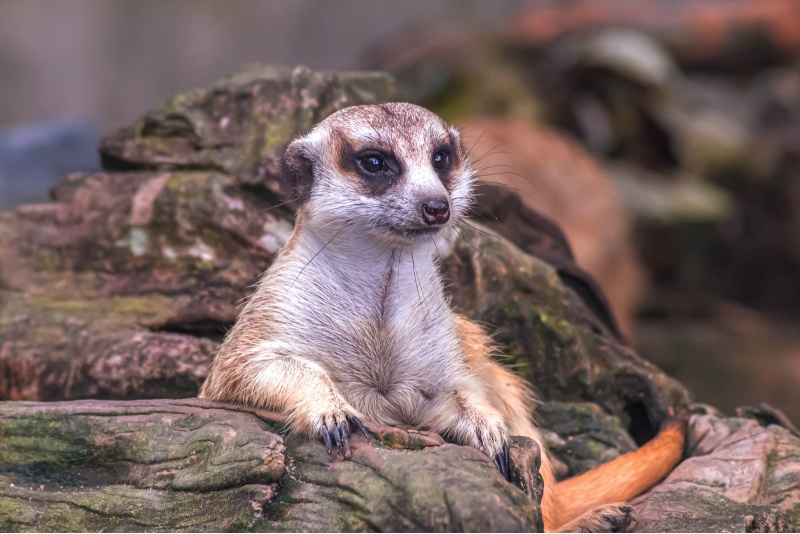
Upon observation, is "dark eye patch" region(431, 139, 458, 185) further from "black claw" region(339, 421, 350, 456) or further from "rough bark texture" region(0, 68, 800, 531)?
"black claw" region(339, 421, 350, 456)

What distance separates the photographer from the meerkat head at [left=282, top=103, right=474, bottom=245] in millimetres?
3373

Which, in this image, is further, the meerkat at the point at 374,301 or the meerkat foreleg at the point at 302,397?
the meerkat at the point at 374,301

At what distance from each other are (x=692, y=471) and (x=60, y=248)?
3.34 meters

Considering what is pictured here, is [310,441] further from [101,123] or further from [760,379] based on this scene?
[101,123]

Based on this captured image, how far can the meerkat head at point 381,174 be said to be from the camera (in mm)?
3373

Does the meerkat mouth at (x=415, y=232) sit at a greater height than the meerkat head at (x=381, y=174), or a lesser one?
lesser

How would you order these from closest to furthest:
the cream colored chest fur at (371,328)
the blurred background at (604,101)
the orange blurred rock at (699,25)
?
the cream colored chest fur at (371,328) < the blurred background at (604,101) < the orange blurred rock at (699,25)

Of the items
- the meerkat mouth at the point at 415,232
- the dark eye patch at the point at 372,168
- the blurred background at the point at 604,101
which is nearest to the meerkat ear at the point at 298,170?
the dark eye patch at the point at 372,168

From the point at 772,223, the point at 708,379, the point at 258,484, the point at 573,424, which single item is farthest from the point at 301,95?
the point at 772,223

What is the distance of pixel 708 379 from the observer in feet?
32.5

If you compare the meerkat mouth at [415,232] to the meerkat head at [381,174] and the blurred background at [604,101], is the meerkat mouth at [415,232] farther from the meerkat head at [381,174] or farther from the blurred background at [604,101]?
the blurred background at [604,101]

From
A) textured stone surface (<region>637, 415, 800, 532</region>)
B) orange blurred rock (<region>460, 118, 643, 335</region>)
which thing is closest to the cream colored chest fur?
textured stone surface (<region>637, 415, 800, 532</region>)

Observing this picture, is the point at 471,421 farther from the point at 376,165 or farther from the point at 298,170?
the point at 298,170

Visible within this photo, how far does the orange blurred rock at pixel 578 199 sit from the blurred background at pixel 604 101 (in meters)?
0.03
